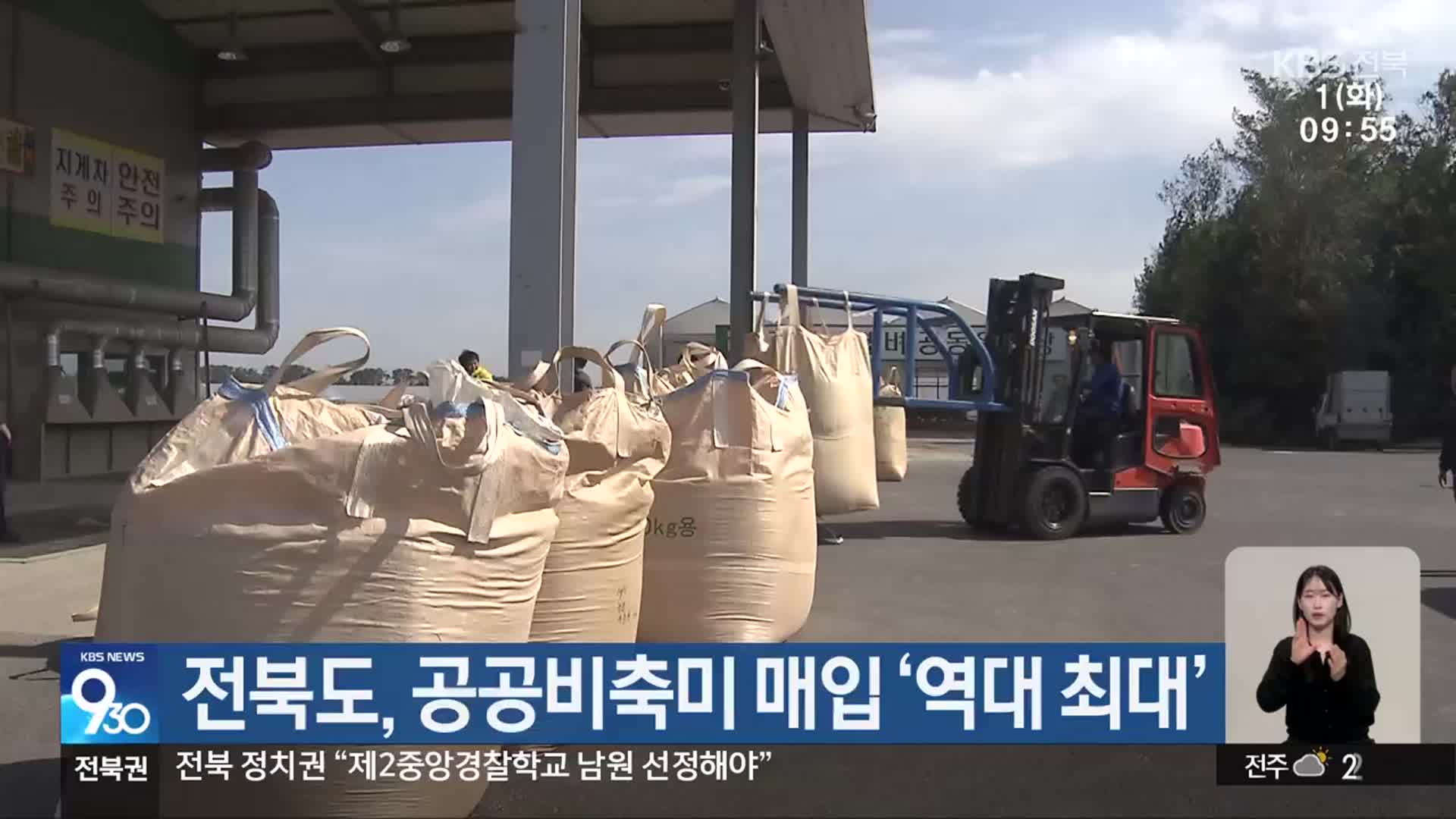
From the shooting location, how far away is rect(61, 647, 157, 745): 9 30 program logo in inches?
113

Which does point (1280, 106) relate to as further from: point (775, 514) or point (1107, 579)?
point (775, 514)

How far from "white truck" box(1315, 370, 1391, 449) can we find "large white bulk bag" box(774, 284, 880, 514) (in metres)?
25.6

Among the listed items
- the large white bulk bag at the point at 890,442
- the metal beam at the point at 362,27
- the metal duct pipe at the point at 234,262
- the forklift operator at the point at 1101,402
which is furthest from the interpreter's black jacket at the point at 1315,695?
the metal duct pipe at the point at 234,262

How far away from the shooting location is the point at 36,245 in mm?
13289

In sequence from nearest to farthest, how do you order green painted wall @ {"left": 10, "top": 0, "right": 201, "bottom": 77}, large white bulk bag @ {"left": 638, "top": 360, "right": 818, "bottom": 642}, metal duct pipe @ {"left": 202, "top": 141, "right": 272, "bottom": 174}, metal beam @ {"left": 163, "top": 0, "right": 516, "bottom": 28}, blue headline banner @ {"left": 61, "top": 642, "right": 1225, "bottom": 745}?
blue headline banner @ {"left": 61, "top": 642, "right": 1225, "bottom": 745} < large white bulk bag @ {"left": 638, "top": 360, "right": 818, "bottom": 642} < metal beam @ {"left": 163, "top": 0, "right": 516, "bottom": 28} < green painted wall @ {"left": 10, "top": 0, "right": 201, "bottom": 77} < metal duct pipe @ {"left": 202, "top": 141, "right": 272, "bottom": 174}

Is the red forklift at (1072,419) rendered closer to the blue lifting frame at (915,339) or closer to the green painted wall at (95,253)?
the blue lifting frame at (915,339)

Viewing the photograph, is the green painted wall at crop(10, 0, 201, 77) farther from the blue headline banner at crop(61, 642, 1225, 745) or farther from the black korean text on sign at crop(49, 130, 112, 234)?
the blue headline banner at crop(61, 642, 1225, 745)

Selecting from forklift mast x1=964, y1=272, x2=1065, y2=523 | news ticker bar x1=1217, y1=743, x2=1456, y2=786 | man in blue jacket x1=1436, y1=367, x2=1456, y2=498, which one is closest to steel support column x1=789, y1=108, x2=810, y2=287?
forklift mast x1=964, y1=272, x2=1065, y2=523

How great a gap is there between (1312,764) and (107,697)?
3776 millimetres

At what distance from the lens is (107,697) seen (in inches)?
118

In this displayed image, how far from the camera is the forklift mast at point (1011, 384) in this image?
10.3 metres

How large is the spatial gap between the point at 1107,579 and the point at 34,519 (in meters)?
9.24

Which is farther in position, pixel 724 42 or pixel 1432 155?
pixel 1432 155

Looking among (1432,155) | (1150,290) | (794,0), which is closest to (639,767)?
(794,0)
